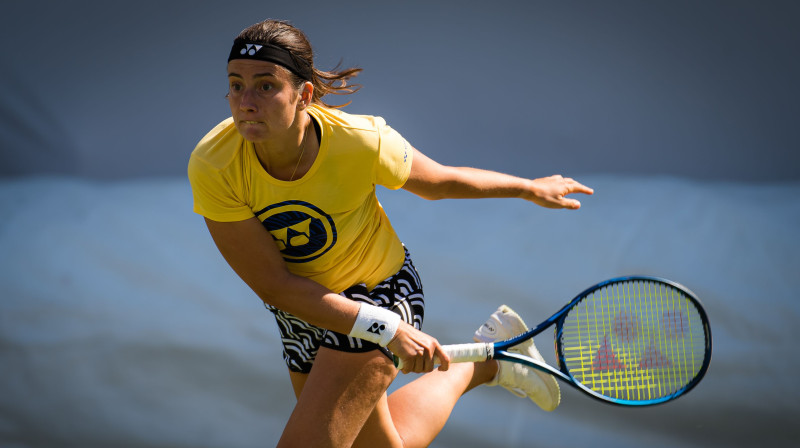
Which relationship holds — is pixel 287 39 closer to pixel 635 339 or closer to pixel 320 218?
pixel 320 218

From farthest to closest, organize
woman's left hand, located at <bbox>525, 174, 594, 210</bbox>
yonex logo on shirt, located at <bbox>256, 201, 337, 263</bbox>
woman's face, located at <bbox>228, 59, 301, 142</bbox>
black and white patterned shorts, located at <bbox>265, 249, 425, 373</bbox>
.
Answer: woman's left hand, located at <bbox>525, 174, 594, 210</bbox> → black and white patterned shorts, located at <bbox>265, 249, 425, 373</bbox> → yonex logo on shirt, located at <bbox>256, 201, 337, 263</bbox> → woman's face, located at <bbox>228, 59, 301, 142</bbox>

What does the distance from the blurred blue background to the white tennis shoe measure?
0.39 m

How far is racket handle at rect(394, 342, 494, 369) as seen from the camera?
1926 mm

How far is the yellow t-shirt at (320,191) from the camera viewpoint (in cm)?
179

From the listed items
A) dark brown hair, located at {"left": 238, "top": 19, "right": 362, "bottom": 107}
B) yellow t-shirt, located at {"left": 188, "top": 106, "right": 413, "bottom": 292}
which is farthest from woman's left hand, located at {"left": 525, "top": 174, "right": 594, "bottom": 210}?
dark brown hair, located at {"left": 238, "top": 19, "right": 362, "bottom": 107}

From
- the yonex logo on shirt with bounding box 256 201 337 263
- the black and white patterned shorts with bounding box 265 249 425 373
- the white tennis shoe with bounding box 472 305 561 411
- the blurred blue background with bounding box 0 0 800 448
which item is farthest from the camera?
the blurred blue background with bounding box 0 0 800 448

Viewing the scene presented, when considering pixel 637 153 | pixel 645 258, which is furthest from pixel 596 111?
pixel 645 258

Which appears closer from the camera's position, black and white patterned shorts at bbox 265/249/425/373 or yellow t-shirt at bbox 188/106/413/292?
yellow t-shirt at bbox 188/106/413/292

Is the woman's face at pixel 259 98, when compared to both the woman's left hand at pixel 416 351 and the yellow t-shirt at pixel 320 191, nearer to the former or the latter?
the yellow t-shirt at pixel 320 191

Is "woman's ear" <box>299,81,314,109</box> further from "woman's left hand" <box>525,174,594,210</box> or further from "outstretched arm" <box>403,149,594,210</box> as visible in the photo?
"woman's left hand" <box>525,174,594,210</box>

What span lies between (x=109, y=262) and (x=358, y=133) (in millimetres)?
1976

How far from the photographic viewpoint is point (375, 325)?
6.07 ft

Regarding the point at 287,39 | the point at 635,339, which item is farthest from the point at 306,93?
the point at 635,339

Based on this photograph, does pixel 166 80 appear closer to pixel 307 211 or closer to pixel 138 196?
pixel 138 196
